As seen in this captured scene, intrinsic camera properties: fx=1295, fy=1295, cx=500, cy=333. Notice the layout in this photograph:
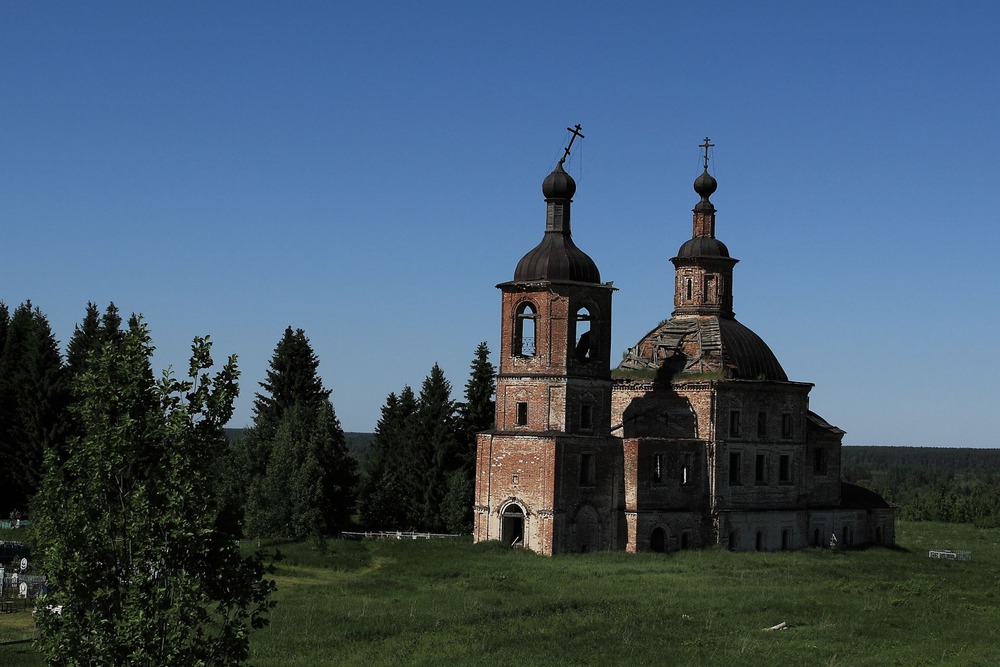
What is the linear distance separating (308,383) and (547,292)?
1487cm

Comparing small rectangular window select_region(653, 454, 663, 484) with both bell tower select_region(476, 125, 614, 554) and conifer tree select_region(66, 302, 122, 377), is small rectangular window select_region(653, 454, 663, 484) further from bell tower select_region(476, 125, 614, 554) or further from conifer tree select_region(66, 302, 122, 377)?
conifer tree select_region(66, 302, 122, 377)

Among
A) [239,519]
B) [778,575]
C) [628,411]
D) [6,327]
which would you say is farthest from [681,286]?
[239,519]

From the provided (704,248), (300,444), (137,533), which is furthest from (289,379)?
(137,533)

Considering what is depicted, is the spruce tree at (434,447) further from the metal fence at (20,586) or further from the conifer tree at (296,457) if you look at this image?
the metal fence at (20,586)

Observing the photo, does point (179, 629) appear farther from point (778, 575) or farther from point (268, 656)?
point (778, 575)

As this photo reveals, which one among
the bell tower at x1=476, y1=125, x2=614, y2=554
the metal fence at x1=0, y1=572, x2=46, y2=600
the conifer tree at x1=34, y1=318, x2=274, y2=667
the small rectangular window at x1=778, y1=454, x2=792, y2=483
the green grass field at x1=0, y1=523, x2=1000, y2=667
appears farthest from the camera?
the small rectangular window at x1=778, y1=454, x2=792, y2=483

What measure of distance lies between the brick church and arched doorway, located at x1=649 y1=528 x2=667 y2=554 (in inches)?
2.0

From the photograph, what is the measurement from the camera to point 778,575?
134ft

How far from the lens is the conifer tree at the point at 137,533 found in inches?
667

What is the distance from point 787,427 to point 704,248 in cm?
803

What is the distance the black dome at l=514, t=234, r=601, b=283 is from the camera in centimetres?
4541

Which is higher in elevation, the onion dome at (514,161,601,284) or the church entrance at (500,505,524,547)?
the onion dome at (514,161,601,284)

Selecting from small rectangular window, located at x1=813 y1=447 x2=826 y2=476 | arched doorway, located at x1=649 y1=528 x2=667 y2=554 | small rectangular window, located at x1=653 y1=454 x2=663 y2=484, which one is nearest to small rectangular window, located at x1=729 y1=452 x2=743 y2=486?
small rectangular window, located at x1=653 y1=454 x2=663 y2=484

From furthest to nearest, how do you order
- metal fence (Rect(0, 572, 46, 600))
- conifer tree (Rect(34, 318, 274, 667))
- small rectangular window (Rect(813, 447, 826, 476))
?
small rectangular window (Rect(813, 447, 826, 476)) < metal fence (Rect(0, 572, 46, 600)) < conifer tree (Rect(34, 318, 274, 667))
